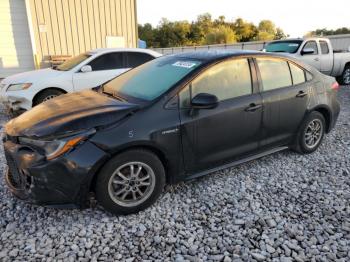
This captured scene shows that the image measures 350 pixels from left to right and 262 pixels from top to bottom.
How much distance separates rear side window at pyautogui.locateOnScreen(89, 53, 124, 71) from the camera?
23.4ft

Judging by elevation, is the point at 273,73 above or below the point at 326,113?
above

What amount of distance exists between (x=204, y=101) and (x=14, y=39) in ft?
38.5

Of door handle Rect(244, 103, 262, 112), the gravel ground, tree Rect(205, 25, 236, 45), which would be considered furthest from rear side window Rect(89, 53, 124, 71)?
tree Rect(205, 25, 236, 45)

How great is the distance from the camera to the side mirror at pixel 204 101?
3133mm

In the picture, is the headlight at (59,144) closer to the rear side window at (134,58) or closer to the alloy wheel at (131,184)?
the alloy wheel at (131,184)

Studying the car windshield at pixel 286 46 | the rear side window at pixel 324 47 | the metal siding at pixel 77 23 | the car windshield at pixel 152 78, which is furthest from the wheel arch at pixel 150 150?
the metal siding at pixel 77 23

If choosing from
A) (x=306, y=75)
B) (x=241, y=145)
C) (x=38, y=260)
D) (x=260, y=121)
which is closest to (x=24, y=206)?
(x=38, y=260)

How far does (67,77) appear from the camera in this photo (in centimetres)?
673

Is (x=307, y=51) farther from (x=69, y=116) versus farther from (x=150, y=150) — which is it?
(x=69, y=116)

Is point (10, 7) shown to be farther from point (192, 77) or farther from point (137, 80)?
point (192, 77)

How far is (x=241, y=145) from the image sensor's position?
3.66 metres

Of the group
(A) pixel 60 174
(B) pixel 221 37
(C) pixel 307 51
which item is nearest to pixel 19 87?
(A) pixel 60 174

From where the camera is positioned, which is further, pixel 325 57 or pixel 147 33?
pixel 147 33

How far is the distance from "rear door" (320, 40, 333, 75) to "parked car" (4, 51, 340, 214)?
7249 mm
